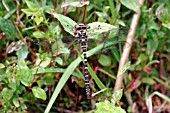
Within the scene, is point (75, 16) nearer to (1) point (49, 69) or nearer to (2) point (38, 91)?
(1) point (49, 69)

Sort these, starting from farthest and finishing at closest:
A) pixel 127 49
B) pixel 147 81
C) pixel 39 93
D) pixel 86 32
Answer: pixel 147 81, pixel 127 49, pixel 86 32, pixel 39 93

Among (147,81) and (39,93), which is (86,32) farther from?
(147,81)

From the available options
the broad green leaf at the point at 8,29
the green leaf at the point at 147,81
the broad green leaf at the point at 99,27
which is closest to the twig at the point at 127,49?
the green leaf at the point at 147,81

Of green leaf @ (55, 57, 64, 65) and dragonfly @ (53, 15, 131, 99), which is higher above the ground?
dragonfly @ (53, 15, 131, 99)

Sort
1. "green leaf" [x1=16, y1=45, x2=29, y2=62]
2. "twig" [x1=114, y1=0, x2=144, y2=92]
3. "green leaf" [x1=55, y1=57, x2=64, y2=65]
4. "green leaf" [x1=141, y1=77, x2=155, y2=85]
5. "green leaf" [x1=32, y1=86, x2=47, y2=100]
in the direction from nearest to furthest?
1. "green leaf" [x1=32, y1=86, x2=47, y2=100]
2. "green leaf" [x1=55, y1=57, x2=64, y2=65]
3. "green leaf" [x1=16, y1=45, x2=29, y2=62]
4. "twig" [x1=114, y1=0, x2=144, y2=92]
5. "green leaf" [x1=141, y1=77, x2=155, y2=85]

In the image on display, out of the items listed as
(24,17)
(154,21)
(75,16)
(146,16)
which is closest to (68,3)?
(75,16)

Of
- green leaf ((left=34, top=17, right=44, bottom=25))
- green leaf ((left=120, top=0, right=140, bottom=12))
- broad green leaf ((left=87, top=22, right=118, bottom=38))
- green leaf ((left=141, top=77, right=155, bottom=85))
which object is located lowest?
green leaf ((left=141, top=77, right=155, bottom=85))

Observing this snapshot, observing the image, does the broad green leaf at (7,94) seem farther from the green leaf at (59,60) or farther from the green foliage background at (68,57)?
the green leaf at (59,60)

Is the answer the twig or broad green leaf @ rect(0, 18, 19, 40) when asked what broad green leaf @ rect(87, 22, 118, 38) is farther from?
broad green leaf @ rect(0, 18, 19, 40)

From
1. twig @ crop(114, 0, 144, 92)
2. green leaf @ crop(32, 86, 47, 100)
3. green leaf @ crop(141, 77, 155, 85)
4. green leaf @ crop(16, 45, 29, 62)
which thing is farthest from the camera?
green leaf @ crop(141, 77, 155, 85)

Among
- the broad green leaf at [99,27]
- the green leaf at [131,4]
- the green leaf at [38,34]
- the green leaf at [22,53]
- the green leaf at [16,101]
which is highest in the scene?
the green leaf at [131,4]

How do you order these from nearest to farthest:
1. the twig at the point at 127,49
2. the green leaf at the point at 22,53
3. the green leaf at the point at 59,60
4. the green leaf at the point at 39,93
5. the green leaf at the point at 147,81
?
the green leaf at the point at 39,93 → the green leaf at the point at 59,60 → the green leaf at the point at 22,53 → the twig at the point at 127,49 → the green leaf at the point at 147,81

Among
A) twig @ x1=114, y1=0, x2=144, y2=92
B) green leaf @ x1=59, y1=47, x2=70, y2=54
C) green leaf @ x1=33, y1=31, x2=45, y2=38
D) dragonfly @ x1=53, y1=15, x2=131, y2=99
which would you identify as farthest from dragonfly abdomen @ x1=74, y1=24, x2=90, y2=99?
twig @ x1=114, y1=0, x2=144, y2=92

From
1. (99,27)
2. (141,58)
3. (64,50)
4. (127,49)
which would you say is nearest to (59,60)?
(64,50)
